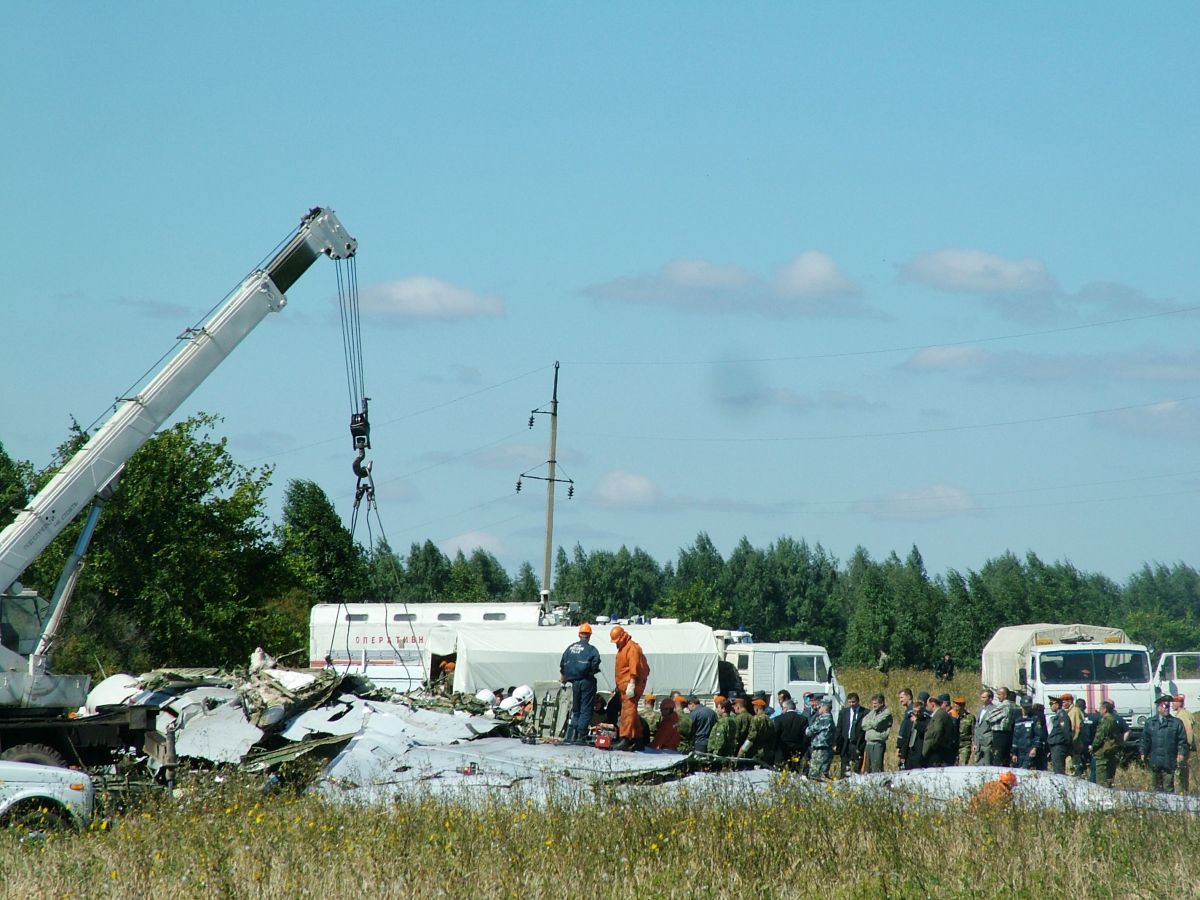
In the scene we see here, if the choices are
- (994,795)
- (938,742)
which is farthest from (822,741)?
(994,795)

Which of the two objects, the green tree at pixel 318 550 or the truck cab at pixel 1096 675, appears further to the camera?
the green tree at pixel 318 550

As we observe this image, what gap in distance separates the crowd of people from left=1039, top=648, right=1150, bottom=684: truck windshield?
6550 millimetres

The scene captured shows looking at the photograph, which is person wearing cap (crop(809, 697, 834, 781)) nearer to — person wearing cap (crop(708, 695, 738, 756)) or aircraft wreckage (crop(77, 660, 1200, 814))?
person wearing cap (crop(708, 695, 738, 756))

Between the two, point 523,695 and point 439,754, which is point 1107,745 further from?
point 439,754

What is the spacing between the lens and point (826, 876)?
10.1 metres

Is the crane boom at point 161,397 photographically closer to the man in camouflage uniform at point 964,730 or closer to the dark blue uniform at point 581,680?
the dark blue uniform at point 581,680

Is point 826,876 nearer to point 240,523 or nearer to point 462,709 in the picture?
point 462,709

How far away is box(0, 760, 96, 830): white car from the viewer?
39.6 feet

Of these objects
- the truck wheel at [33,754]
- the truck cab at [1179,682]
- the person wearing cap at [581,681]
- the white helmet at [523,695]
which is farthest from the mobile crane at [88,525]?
the truck cab at [1179,682]

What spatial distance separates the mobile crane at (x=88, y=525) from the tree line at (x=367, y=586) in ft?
10.2

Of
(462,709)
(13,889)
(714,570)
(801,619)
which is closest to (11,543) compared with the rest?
(462,709)

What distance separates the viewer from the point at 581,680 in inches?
687

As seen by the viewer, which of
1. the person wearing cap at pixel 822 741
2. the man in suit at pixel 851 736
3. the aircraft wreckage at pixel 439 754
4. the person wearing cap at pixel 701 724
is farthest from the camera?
the man in suit at pixel 851 736

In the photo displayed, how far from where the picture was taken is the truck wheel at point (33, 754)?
54.6ft
